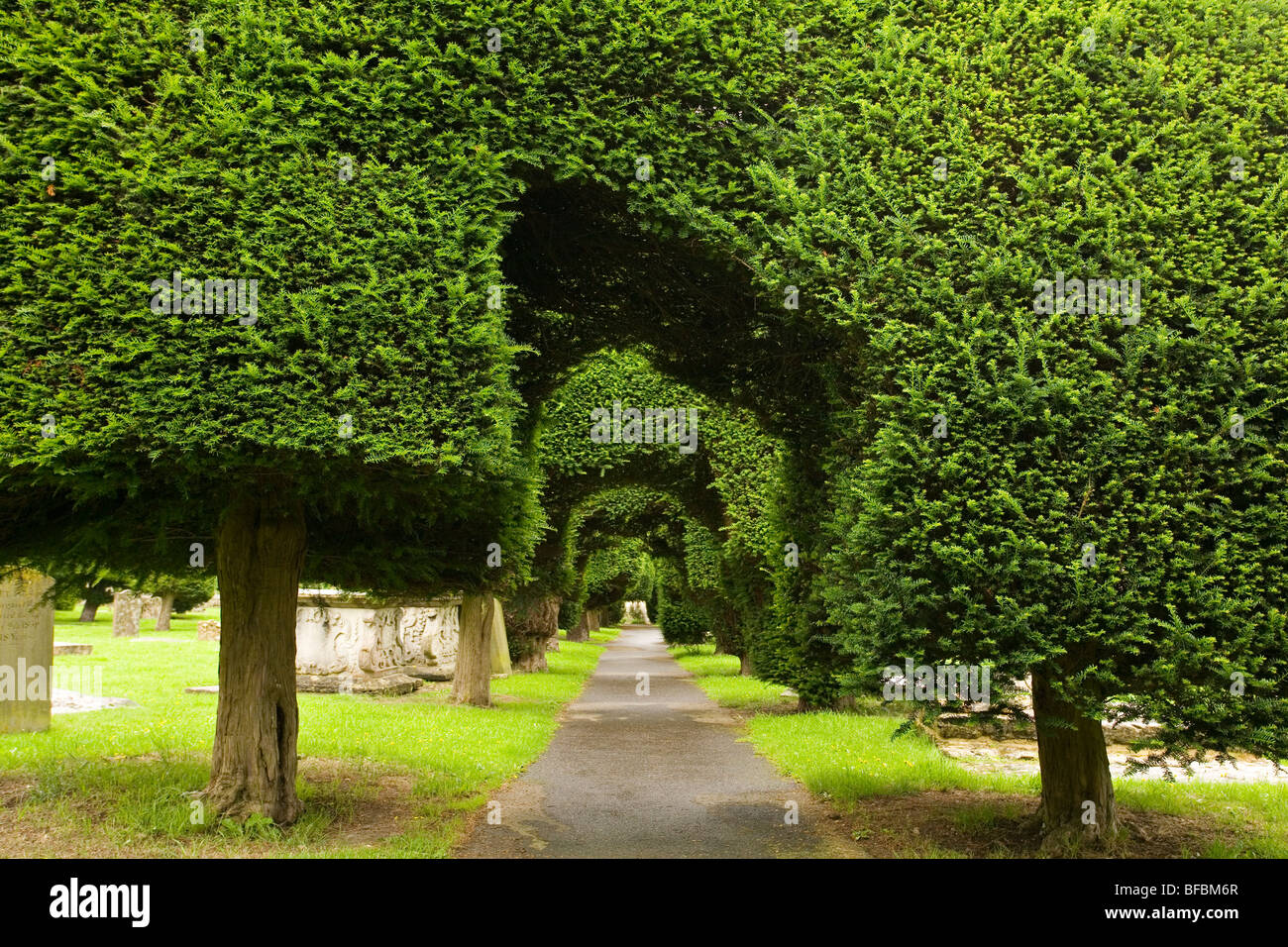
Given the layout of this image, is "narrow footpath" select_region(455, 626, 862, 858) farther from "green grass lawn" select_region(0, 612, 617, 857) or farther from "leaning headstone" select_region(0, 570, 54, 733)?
"leaning headstone" select_region(0, 570, 54, 733)

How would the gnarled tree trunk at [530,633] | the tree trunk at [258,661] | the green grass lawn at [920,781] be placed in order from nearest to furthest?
the tree trunk at [258,661]
the green grass lawn at [920,781]
the gnarled tree trunk at [530,633]

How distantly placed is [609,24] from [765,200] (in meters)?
1.89

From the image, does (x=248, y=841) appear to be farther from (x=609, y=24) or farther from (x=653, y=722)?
(x=653, y=722)

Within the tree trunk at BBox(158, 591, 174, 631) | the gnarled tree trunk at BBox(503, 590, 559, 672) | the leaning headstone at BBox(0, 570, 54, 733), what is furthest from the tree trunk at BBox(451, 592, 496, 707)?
the tree trunk at BBox(158, 591, 174, 631)

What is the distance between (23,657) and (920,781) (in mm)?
10753

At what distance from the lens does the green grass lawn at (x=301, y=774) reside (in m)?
6.49

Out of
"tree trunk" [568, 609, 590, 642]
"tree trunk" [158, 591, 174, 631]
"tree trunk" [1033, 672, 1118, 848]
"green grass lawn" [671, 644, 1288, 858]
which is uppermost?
"tree trunk" [1033, 672, 1118, 848]

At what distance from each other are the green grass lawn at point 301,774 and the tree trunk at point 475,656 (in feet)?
1.83

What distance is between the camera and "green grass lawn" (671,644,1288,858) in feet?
23.9

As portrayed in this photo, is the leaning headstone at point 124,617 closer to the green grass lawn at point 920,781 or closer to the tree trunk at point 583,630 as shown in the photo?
the tree trunk at point 583,630

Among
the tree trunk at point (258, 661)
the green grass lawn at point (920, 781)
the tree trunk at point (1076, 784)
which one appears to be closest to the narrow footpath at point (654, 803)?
the green grass lawn at point (920, 781)

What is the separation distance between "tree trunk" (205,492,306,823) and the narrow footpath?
1754 millimetres

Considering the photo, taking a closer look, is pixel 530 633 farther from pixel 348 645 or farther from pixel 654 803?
pixel 654 803

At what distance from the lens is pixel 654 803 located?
870 centimetres
